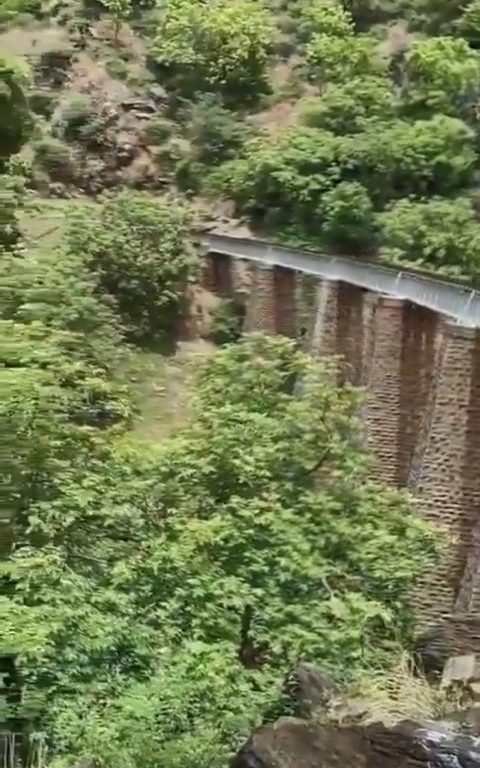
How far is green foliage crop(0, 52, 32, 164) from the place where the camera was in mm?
3785

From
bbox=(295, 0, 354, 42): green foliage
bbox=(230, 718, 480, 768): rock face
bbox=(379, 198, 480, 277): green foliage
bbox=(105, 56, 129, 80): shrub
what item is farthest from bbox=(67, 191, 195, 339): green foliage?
bbox=(230, 718, 480, 768): rock face

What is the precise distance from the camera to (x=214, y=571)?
7543mm

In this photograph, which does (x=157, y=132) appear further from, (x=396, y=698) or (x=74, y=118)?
(x=396, y=698)

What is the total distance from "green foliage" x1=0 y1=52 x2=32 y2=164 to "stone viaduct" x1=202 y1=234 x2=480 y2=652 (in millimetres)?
4945

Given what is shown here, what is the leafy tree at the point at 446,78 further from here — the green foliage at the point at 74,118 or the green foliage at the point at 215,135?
the green foliage at the point at 74,118

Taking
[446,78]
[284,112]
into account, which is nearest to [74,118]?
[284,112]

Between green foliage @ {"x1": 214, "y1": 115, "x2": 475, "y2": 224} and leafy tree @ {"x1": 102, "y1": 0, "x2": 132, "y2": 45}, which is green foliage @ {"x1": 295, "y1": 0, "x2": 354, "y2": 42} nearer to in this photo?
green foliage @ {"x1": 214, "y1": 115, "x2": 475, "y2": 224}

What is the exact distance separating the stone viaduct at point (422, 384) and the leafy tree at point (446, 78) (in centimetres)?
654

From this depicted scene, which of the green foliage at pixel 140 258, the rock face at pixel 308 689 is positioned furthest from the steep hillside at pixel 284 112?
the rock face at pixel 308 689

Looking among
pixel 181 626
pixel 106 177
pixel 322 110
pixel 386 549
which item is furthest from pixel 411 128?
pixel 181 626

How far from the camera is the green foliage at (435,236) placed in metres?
15.3

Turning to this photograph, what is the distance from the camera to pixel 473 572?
8617mm

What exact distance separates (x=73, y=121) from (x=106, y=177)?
1.32m

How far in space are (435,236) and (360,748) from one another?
1121 centimetres
